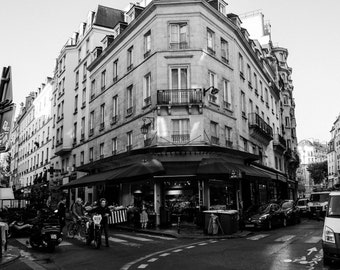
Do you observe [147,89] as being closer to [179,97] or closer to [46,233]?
[179,97]

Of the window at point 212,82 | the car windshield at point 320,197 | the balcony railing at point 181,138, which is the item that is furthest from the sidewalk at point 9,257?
the car windshield at point 320,197

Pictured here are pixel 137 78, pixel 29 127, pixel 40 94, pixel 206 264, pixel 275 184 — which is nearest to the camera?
pixel 206 264

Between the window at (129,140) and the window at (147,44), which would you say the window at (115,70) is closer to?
the window at (147,44)

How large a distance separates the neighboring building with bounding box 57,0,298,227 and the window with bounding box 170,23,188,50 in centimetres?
6

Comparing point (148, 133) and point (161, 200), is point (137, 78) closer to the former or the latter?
point (148, 133)

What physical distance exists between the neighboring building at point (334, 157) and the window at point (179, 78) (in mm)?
82049

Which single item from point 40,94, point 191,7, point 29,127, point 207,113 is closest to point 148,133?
point 207,113

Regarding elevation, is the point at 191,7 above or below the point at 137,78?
above

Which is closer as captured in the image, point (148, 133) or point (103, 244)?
point (103, 244)

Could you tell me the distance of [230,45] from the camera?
2630 centimetres

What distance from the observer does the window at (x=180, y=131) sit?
2177 centimetres

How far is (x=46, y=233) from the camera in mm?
10914

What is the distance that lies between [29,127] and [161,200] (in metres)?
43.4

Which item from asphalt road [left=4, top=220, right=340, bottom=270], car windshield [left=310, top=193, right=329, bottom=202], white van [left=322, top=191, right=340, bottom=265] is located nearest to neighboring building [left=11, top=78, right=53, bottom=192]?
car windshield [left=310, top=193, right=329, bottom=202]
